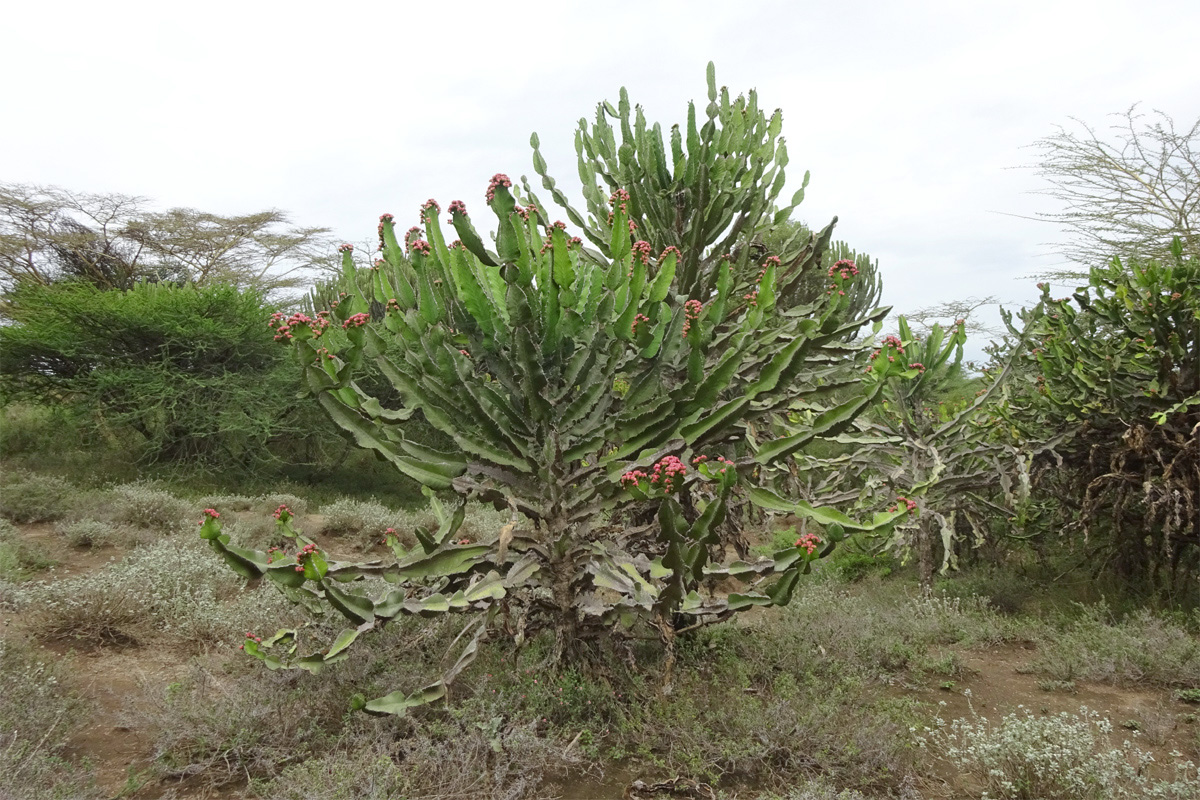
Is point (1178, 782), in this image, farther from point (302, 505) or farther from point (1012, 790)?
point (302, 505)

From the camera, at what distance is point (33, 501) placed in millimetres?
9148

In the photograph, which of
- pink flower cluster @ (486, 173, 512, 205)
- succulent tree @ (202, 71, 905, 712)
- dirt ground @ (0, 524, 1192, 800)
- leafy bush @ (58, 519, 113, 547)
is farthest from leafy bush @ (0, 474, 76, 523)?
pink flower cluster @ (486, 173, 512, 205)

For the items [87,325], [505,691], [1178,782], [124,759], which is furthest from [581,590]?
[87,325]

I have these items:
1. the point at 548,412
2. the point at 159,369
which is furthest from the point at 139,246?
the point at 548,412

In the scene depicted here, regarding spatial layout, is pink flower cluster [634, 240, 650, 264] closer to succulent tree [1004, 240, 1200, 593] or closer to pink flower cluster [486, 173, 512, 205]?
pink flower cluster [486, 173, 512, 205]

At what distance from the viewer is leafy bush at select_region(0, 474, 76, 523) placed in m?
8.88

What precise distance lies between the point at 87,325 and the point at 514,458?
13.7m

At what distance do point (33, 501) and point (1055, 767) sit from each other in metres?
11.2

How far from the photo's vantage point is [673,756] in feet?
11.2

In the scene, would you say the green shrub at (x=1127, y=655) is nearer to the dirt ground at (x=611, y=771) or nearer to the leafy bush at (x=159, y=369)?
the dirt ground at (x=611, y=771)

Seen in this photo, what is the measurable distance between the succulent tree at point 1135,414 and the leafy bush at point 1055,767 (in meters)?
3.13

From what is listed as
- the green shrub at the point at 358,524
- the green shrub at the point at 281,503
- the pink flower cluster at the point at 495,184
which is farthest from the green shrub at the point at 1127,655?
the green shrub at the point at 281,503

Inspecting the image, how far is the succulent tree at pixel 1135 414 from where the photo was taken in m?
5.87

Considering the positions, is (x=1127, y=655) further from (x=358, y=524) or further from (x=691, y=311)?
(x=358, y=524)
